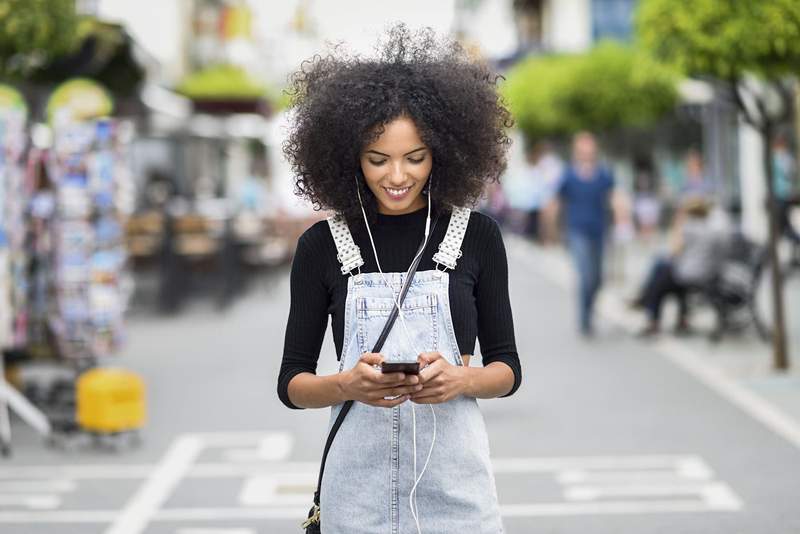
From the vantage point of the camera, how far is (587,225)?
44.7 ft

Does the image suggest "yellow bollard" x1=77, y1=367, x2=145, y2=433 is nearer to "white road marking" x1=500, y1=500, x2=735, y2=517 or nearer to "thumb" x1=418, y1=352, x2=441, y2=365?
"white road marking" x1=500, y1=500, x2=735, y2=517

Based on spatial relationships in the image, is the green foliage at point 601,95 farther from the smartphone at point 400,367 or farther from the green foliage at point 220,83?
the green foliage at point 220,83

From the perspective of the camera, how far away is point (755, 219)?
2738 centimetres

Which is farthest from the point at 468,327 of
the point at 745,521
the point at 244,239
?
the point at 244,239

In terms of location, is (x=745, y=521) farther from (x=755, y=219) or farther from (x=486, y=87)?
(x=755, y=219)

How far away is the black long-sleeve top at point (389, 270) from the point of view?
10.0 ft

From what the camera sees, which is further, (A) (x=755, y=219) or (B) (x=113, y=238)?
(A) (x=755, y=219)

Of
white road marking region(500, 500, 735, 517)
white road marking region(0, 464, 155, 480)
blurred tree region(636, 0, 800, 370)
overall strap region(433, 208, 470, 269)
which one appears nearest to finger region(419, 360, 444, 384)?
overall strap region(433, 208, 470, 269)

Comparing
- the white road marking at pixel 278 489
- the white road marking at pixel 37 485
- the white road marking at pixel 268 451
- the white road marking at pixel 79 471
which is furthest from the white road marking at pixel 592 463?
the white road marking at pixel 37 485

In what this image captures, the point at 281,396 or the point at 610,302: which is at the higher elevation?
the point at 281,396

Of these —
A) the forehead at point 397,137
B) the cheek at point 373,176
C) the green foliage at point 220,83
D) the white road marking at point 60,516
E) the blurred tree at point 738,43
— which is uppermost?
the green foliage at point 220,83

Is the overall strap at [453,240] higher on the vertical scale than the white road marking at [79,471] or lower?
higher

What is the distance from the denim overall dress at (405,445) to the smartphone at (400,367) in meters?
0.25

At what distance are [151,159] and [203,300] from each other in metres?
16.7
